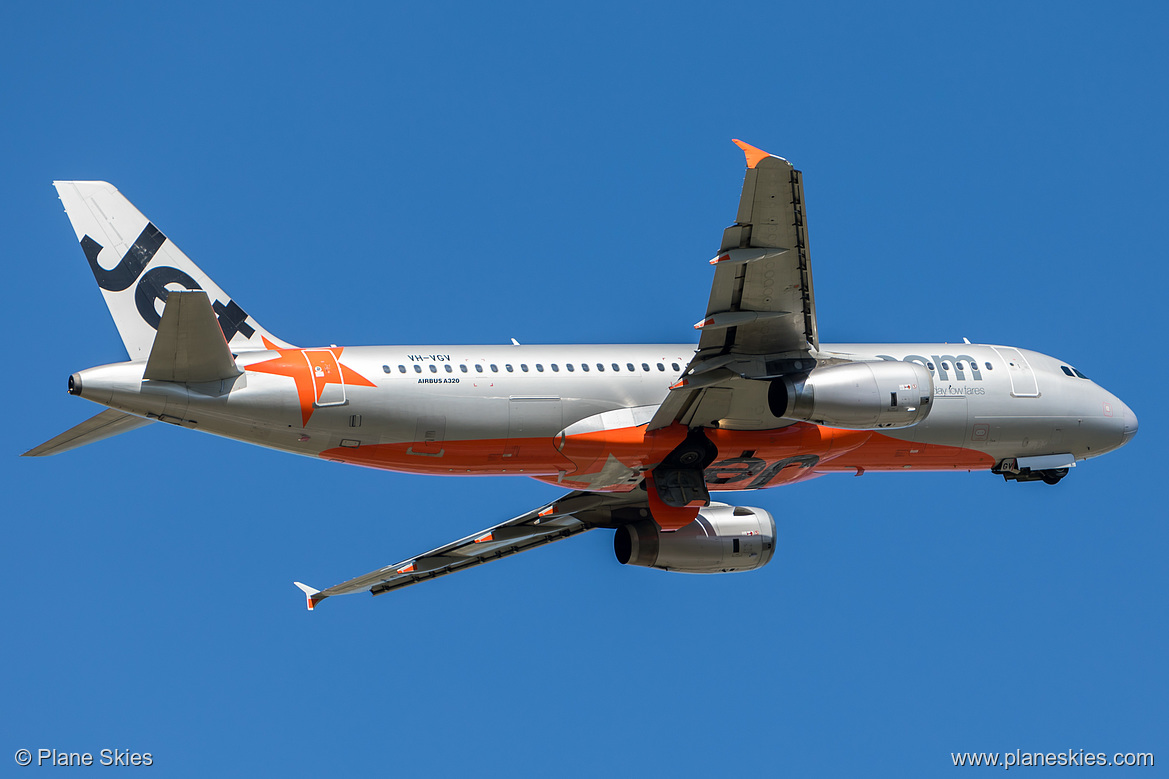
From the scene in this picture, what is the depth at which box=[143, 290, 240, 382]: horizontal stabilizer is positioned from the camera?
854 inches

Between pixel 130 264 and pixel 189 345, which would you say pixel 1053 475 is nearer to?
pixel 189 345

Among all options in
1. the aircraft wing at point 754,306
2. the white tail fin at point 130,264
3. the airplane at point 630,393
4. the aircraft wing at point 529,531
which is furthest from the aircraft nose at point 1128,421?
the white tail fin at point 130,264

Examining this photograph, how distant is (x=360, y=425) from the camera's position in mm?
24141

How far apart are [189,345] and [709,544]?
13492 mm

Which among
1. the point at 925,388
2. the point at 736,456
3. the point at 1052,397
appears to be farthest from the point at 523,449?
the point at 1052,397

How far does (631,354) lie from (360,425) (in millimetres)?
6004

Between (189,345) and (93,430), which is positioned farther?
(93,430)

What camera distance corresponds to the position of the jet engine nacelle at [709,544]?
3031 cm

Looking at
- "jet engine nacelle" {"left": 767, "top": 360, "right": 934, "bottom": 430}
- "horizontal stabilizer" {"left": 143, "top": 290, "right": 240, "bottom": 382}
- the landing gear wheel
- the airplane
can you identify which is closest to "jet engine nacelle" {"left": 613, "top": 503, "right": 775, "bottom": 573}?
the airplane

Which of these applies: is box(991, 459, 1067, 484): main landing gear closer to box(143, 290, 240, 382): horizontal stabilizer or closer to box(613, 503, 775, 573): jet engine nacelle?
box(613, 503, 775, 573): jet engine nacelle

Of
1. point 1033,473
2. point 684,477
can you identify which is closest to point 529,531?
point 684,477

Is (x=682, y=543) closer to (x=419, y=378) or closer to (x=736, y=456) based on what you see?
(x=736, y=456)

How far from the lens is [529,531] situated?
31078mm

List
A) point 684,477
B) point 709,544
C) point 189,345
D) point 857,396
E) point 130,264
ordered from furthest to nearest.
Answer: point 709,544 < point 684,477 < point 130,264 < point 857,396 < point 189,345
